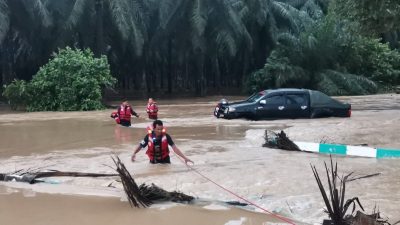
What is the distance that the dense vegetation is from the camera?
31688 millimetres

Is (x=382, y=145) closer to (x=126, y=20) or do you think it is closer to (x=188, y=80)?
(x=126, y=20)

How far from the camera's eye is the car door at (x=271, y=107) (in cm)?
1825

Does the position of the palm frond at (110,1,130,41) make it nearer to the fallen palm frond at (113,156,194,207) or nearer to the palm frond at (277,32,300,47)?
the palm frond at (277,32,300,47)

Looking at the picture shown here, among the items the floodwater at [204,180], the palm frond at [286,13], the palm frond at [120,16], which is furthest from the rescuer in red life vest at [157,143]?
the palm frond at [286,13]

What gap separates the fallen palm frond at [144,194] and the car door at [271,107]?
11.7 meters

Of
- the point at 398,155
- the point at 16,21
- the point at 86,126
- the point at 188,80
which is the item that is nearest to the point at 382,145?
the point at 398,155

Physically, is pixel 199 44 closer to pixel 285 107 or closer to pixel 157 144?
pixel 285 107

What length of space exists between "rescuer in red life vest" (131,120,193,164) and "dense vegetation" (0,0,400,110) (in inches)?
741

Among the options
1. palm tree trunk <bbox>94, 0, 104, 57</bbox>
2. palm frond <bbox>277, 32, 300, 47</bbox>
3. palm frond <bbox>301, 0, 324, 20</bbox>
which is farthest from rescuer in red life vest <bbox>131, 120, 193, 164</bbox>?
palm frond <bbox>301, 0, 324, 20</bbox>

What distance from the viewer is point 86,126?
58.9 ft

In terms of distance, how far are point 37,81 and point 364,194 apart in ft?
78.8

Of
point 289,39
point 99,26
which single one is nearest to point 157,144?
point 99,26

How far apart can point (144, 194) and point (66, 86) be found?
21.9 m

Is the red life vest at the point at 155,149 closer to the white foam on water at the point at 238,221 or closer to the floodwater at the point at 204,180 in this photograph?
the floodwater at the point at 204,180
